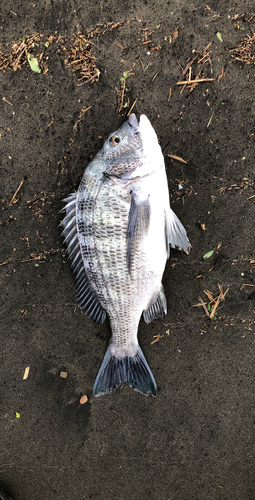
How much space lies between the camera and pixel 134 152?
1.83 meters

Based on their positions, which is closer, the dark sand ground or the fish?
the fish

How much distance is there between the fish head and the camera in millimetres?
1822

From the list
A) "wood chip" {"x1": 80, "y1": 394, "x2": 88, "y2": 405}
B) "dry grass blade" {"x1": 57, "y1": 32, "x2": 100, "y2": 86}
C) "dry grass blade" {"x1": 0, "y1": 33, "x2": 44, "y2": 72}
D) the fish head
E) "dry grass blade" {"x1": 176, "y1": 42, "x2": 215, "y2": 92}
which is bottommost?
"wood chip" {"x1": 80, "y1": 394, "x2": 88, "y2": 405}

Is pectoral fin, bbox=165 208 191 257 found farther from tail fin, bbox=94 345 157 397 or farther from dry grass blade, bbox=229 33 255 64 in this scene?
dry grass blade, bbox=229 33 255 64

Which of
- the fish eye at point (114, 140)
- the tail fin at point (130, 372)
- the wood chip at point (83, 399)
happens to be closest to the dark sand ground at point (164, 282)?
the wood chip at point (83, 399)

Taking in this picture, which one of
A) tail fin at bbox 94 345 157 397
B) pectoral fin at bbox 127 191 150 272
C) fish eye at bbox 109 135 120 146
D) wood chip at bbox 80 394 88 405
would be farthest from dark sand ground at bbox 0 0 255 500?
pectoral fin at bbox 127 191 150 272

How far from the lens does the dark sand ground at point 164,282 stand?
223 centimetres

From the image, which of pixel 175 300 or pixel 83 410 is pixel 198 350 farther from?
pixel 83 410

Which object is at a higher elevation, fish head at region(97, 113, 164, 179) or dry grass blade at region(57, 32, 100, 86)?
dry grass blade at region(57, 32, 100, 86)

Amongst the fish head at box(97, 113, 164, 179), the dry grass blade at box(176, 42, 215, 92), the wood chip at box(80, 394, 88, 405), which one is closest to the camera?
the fish head at box(97, 113, 164, 179)

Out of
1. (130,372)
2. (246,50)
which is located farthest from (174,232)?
(246,50)

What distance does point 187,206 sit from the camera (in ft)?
7.77

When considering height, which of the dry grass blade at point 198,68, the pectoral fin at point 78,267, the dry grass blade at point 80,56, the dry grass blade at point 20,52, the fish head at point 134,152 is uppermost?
the dry grass blade at point 20,52

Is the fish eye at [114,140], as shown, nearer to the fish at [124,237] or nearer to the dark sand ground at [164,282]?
the fish at [124,237]
